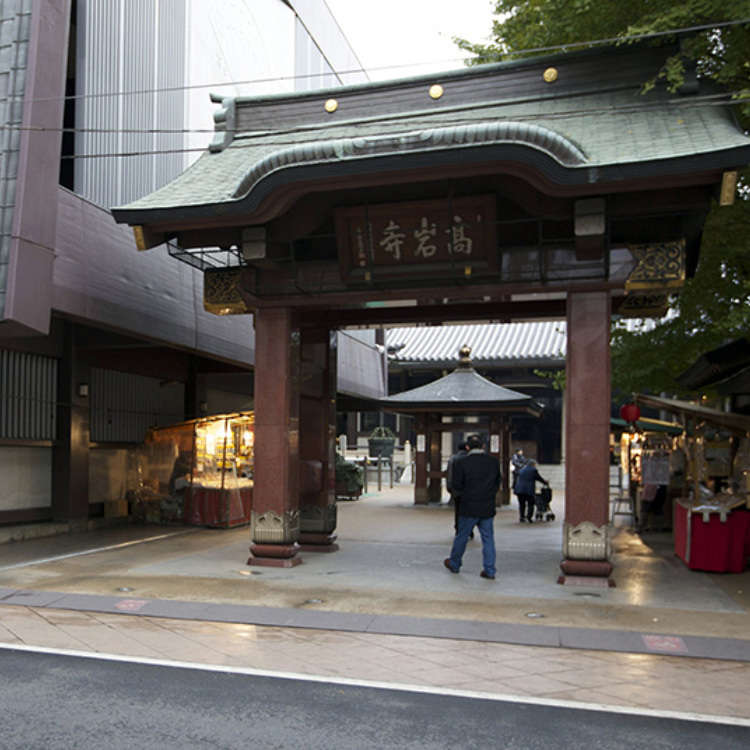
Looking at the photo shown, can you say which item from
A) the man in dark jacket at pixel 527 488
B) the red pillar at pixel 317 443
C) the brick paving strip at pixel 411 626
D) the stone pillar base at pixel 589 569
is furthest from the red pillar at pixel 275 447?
the man in dark jacket at pixel 527 488

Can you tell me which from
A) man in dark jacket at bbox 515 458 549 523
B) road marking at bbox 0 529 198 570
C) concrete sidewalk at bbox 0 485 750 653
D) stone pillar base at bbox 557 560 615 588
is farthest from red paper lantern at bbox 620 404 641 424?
road marking at bbox 0 529 198 570

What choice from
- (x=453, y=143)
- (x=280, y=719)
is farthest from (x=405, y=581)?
(x=453, y=143)

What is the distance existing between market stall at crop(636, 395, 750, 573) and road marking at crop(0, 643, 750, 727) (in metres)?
6.03

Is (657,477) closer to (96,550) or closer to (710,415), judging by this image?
(710,415)

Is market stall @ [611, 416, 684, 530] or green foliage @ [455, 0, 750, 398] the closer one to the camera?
green foliage @ [455, 0, 750, 398]

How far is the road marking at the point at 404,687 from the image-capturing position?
5141 millimetres

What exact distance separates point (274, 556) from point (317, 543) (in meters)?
1.78

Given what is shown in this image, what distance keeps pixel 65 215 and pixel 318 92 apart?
14.7 feet

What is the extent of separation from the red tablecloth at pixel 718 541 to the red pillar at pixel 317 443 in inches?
220

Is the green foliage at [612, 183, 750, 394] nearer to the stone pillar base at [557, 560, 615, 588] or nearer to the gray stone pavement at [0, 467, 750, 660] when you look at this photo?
the gray stone pavement at [0, 467, 750, 660]

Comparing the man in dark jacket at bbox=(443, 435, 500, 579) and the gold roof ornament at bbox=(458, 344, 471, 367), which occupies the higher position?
the gold roof ornament at bbox=(458, 344, 471, 367)

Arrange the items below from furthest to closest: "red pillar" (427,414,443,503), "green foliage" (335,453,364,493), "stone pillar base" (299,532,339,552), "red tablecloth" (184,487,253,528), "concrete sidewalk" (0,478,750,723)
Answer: "green foliage" (335,453,364,493) → "red pillar" (427,414,443,503) → "red tablecloth" (184,487,253,528) → "stone pillar base" (299,532,339,552) → "concrete sidewalk" (0,478,750,723)

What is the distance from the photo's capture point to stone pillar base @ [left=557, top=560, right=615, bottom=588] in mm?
9523

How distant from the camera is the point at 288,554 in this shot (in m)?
10.8
